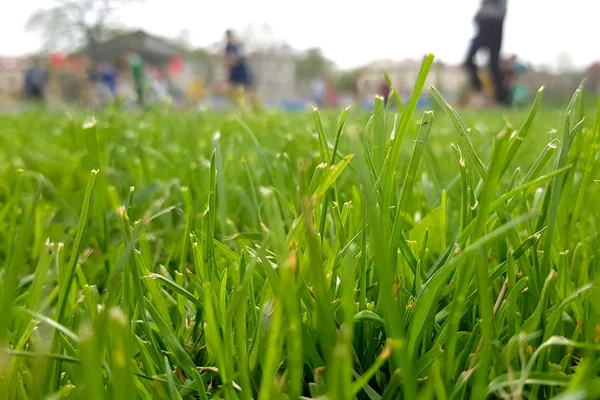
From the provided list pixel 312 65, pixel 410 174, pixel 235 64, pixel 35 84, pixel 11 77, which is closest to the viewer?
pixel 410 174

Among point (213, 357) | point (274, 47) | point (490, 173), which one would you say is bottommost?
point (213, 357)

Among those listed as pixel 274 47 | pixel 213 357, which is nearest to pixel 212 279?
pixel 213 357

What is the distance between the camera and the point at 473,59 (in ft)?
19.6

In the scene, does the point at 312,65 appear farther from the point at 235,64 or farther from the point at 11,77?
the point at 235,64

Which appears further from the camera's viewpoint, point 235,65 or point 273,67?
point 273,67

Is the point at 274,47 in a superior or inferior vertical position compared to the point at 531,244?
superior

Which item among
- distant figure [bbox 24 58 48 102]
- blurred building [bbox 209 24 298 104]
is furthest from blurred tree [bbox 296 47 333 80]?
distant figure [bbox 24 58 48 102]

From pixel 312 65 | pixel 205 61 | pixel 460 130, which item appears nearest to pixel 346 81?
pixel 312 65

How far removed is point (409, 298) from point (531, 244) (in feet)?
0.26

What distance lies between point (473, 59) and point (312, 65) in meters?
20.5

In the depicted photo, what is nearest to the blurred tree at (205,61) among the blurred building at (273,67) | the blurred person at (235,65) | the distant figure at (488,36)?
the blurred building at (273,67)

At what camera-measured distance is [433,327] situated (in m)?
0.31

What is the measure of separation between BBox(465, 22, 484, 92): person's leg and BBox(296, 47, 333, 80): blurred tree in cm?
1995

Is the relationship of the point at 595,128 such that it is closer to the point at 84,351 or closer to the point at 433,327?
the point at 433,327
